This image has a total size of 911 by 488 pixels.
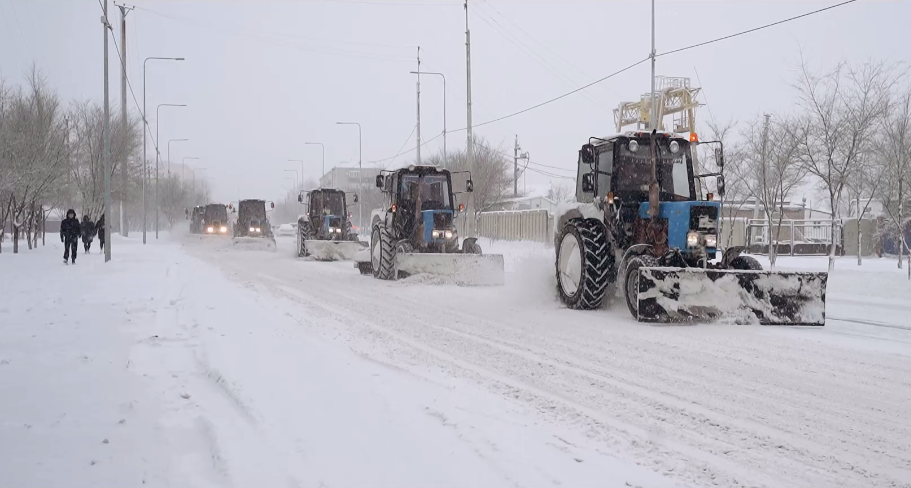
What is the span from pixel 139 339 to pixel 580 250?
5584 mm

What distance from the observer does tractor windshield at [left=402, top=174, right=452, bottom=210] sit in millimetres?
15781

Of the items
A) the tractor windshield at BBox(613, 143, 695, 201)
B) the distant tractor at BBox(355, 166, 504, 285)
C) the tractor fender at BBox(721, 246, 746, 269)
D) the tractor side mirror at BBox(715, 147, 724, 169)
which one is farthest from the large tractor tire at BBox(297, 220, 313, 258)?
the tractor side mirror at BBox(715, 147, 724, 169)

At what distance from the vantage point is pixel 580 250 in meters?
9.78

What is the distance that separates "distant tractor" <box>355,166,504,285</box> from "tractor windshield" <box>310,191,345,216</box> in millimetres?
9073

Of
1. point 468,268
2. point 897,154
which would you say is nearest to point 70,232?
point 468,268

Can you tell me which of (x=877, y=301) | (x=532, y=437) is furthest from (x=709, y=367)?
(x=877, y=301)

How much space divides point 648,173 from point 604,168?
606mm

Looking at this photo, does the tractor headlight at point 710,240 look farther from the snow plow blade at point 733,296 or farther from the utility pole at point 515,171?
the utility pole at point 515,171

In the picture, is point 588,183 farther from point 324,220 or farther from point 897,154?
point 324,220

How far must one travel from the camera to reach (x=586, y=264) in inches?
378

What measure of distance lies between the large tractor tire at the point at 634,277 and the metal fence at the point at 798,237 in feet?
61.6

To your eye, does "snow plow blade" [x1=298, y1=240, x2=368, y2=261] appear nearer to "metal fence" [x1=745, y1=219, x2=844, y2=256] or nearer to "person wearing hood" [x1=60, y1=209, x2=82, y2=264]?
"person wearing hood" [x1=60, y1=209, x2=82, y2=264]

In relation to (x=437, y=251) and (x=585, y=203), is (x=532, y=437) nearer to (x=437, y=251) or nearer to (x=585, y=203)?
(x=585, y=203)

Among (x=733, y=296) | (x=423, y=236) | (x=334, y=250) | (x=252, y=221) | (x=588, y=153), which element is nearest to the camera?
(x=733, y=296)
